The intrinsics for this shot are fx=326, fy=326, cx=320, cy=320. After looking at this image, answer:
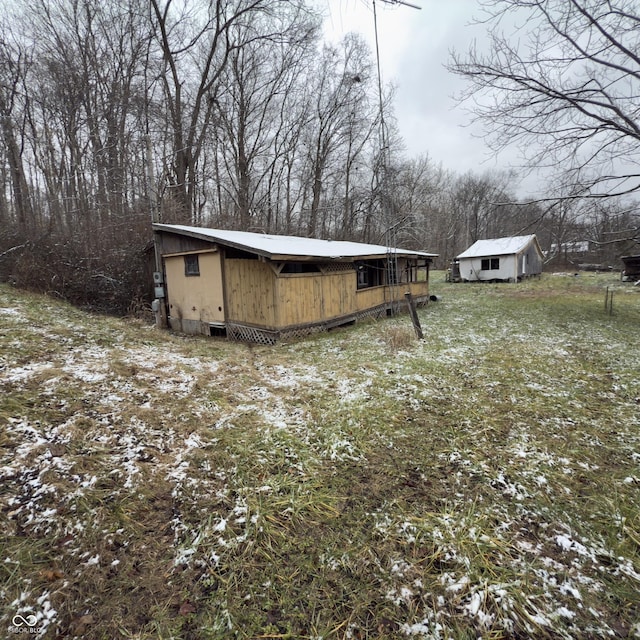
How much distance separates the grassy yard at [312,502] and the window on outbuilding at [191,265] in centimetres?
458

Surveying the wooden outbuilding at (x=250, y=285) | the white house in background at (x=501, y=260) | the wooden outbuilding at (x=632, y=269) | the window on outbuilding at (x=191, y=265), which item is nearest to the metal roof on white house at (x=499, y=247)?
the white house in background at (x=501, y=260)

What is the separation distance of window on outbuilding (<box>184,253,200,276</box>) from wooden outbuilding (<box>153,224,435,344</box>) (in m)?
0.03

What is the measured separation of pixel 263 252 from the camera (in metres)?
7.64

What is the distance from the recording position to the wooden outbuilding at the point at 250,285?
8523 mm

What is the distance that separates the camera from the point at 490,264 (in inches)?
1047

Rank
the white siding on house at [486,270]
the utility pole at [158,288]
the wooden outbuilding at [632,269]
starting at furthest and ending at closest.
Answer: the white siding on house at [486,270] → the wooden outbuilding at [632,269] → the utility pole at [158,288]

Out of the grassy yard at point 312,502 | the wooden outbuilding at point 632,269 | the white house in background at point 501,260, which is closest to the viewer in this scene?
the grassy yard at point 312,502

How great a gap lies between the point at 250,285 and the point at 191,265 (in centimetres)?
249

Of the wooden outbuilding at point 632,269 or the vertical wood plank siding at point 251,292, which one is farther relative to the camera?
the wooden outbuilding at point 632,269

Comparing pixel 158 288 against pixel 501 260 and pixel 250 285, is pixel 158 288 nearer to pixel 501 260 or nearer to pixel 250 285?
pixel 250 285

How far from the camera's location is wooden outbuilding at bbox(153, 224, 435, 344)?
8.52 m

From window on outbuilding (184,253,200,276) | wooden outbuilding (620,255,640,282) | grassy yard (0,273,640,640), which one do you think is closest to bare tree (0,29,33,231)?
window on outbuilding (184,253,200,276)

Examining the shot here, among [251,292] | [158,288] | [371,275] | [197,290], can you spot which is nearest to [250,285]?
[251,292]

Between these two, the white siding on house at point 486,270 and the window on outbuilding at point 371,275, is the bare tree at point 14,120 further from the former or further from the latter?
the white siding on house at point 486,270
